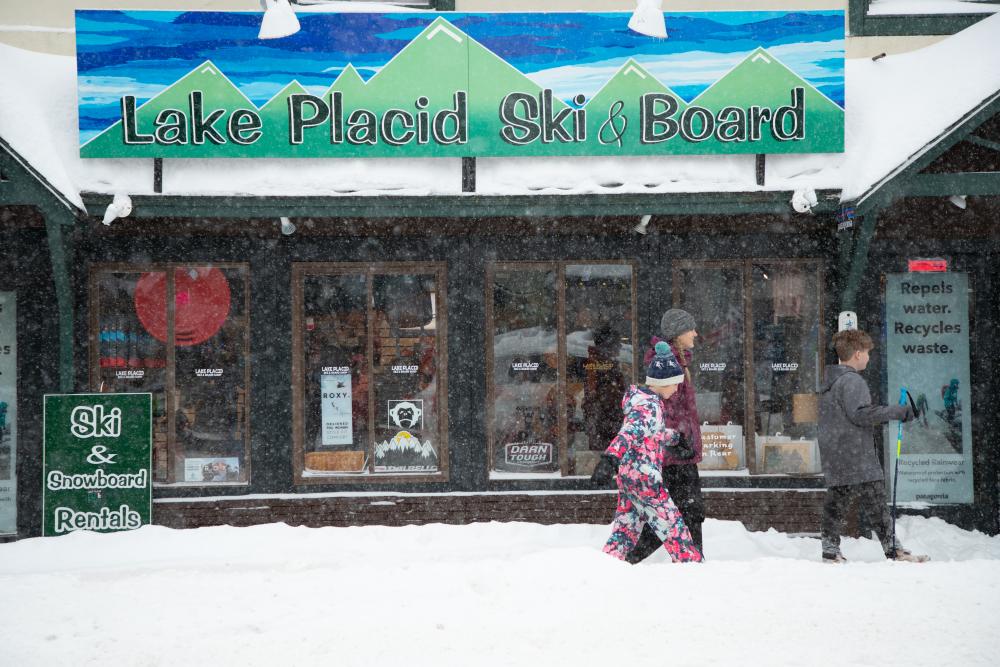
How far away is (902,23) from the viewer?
28.6 ft

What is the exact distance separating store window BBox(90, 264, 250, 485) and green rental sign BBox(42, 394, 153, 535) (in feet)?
2.06

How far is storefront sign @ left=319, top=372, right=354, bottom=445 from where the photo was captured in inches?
329

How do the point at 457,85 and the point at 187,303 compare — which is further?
the point at 187,303

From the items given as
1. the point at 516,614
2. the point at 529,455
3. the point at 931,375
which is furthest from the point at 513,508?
the point at 931,375

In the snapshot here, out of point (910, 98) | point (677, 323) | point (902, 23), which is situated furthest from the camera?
point (902, 23)

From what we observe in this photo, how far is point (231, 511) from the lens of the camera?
8.10m

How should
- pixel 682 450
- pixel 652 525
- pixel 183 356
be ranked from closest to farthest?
pixel 652 525 → pixel 682 450 → pixel 183 356

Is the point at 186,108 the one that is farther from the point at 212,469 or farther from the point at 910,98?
the point at 910,98

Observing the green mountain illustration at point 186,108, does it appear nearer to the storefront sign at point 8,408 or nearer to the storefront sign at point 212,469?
the storefront sign at point 8,408

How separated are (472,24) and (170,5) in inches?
132

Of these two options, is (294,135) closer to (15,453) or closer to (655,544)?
(15,453)

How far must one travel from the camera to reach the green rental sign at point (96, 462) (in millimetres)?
7441

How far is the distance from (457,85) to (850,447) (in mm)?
4764

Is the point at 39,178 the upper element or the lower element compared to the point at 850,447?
upper
